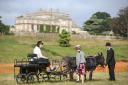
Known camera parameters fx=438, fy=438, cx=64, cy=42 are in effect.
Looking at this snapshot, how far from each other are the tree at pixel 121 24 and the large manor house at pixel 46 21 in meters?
26.6

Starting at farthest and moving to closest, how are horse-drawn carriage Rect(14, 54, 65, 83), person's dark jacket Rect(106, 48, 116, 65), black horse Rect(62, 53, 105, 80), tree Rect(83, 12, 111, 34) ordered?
tree Rect(83, 12, 111, 34)
person's dark jacket Rect(106, 48, 116, 65)
black horse Rect(62, 53, 105, 80)
horse-drawn carriage Rect(14, 54, 65, 83)

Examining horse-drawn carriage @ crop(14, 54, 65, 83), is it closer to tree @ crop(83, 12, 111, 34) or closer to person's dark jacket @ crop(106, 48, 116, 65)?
person's dark jacket @ crop(106, 48, 116, 65)

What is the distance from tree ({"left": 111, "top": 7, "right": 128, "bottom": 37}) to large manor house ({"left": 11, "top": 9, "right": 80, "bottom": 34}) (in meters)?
26.6

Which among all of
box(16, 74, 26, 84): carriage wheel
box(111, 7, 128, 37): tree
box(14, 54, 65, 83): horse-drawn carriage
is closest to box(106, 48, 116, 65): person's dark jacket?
box(14, 54, 65, 83): horse-drawn carriage

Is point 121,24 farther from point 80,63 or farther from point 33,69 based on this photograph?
point 33,69

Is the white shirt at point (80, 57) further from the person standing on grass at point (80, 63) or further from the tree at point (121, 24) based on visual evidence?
the tree at point (121, 24)

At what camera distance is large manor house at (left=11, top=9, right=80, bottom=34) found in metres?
130

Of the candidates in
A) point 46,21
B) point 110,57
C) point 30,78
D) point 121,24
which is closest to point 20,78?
point 30,78

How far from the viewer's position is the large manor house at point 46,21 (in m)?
130

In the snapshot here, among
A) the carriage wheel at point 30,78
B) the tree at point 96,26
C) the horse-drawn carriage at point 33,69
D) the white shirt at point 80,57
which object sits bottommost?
the carriage wheel at point 30,78

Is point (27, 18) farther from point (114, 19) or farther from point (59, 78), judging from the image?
point (59, 78)

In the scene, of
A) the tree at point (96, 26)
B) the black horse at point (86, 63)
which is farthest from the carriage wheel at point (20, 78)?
the tree at point (96, 26)

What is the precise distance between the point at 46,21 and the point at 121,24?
34448 mm

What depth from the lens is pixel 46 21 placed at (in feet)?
433
